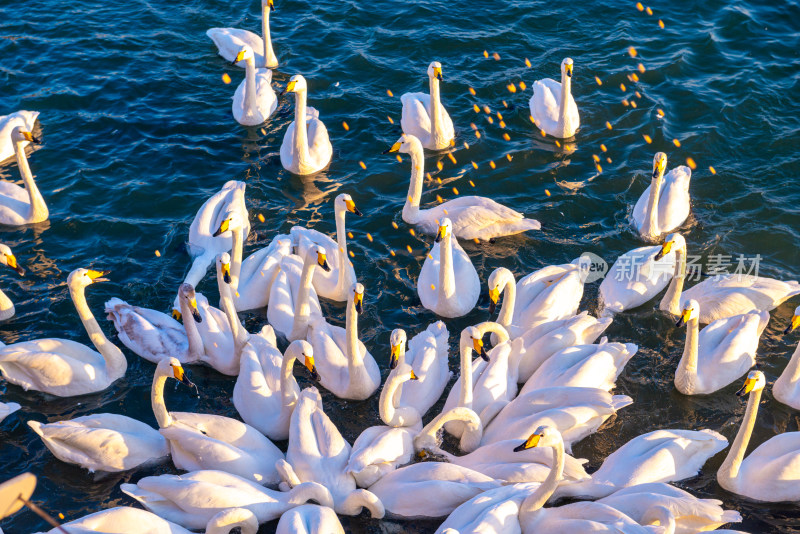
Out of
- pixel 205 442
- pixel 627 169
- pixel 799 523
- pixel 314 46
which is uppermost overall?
pixel 314 46

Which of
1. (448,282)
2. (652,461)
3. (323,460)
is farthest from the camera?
(448,282)

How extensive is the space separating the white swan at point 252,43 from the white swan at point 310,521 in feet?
36.8

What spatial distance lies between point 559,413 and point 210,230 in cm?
633

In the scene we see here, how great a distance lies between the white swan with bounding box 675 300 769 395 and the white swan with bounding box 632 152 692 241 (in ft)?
8.26

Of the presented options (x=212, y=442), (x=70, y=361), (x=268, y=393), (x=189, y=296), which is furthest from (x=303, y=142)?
(x=212, y=442)

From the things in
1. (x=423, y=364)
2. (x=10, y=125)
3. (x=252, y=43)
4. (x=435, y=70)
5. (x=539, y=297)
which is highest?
(x=435, y=70)

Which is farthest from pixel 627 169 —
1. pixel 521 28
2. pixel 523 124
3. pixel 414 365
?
pixel 414 365

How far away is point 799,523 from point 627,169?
727cm

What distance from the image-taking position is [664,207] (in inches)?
533

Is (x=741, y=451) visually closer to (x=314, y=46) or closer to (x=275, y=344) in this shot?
(x=275, y=344)

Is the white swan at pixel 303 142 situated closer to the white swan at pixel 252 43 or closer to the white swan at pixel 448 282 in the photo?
the white swan at pixel 252 43

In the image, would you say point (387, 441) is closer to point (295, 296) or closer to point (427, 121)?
point (295, 296)

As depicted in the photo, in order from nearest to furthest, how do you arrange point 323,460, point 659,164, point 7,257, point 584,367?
point 323,460
point 584,367
point 7,257
point 659,164

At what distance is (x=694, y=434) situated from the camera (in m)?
9.89
